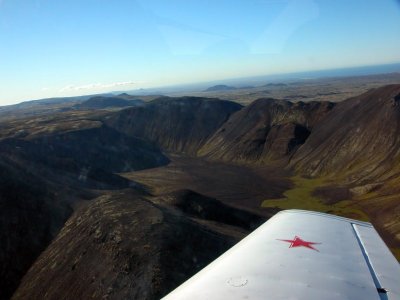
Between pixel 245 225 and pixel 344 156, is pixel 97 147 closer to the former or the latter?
pixel 344 156

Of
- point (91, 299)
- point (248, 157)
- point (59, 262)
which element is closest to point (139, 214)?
point (59, 262)

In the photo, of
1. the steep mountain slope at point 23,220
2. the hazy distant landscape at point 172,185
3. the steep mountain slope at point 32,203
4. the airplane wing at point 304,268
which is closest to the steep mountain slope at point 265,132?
the hazy distant landscape at point 172,185

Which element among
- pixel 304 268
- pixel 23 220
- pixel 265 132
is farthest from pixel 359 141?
pixel 304 268

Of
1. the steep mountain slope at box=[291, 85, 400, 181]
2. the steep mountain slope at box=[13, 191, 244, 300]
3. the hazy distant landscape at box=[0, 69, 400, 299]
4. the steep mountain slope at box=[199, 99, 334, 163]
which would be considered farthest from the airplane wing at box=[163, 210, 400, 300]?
the steep mountain slope at box=[199, 99, 334, 163]

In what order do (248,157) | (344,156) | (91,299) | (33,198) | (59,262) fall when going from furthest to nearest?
(248,157) < (344,156) < (33,198) < (59,262) < (91,299)

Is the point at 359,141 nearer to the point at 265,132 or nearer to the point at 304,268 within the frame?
the point at 265,132
